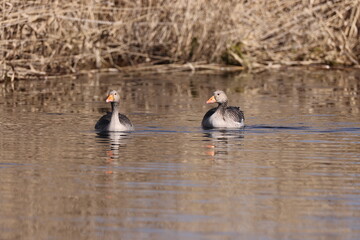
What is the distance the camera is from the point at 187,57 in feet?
79.7

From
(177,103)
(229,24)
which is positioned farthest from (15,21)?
(229,24)

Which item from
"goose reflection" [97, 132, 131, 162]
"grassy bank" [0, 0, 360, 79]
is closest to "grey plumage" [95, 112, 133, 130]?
"goose reflection" [97, 132, 131, 162]

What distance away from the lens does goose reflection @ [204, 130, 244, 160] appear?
39.0 feet

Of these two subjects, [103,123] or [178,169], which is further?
[103,123]

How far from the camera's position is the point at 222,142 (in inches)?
521

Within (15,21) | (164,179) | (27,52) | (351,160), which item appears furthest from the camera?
(27,52)

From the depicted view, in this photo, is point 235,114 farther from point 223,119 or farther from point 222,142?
point 222,142

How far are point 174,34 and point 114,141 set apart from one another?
11005 mm

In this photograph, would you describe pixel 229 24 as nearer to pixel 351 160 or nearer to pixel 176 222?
pixel 351 160

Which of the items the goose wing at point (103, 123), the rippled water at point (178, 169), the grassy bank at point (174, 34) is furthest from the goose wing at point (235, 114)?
the grassy bank at point (174, 34)

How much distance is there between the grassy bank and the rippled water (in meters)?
2.36

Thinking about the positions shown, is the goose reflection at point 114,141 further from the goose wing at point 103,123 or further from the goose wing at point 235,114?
the goose wing at point 235,114

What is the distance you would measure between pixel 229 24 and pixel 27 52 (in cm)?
500

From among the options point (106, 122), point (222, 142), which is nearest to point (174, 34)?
point (106, 122)
